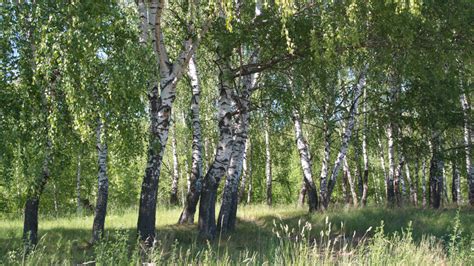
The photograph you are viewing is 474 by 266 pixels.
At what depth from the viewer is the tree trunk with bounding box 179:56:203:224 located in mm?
13055

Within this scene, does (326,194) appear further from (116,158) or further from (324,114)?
(116,158)

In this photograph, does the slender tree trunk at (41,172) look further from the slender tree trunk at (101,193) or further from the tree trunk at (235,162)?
the tree trunk at (235,162)

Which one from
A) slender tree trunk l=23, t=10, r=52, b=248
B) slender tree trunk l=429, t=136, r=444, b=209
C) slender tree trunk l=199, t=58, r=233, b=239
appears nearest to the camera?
slender tree trunk l=23, t=10, r=52, b=248

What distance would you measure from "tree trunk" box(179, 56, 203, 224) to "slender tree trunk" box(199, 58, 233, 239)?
1.60 metres

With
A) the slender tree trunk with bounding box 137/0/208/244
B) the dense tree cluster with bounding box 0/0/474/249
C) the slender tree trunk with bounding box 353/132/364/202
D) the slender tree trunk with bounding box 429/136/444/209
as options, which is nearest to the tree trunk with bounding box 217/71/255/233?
the dense tree cluster with bounding box 0/0/474/249

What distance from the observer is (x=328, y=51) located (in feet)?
30.1

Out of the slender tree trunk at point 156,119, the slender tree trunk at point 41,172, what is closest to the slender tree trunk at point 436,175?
the slender tree trunk at point 156,119

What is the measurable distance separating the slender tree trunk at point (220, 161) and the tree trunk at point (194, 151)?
160 centimetres

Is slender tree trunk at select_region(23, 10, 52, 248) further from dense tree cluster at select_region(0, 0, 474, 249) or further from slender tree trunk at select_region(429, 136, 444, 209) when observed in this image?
slender tree trunk at select_region(429, 136, 444, 209)

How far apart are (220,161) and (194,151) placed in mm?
2515

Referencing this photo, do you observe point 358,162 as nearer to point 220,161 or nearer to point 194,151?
point 194,151

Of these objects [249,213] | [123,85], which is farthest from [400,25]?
[249,213]

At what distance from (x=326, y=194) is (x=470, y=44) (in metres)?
7.17

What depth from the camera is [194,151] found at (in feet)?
44.9
